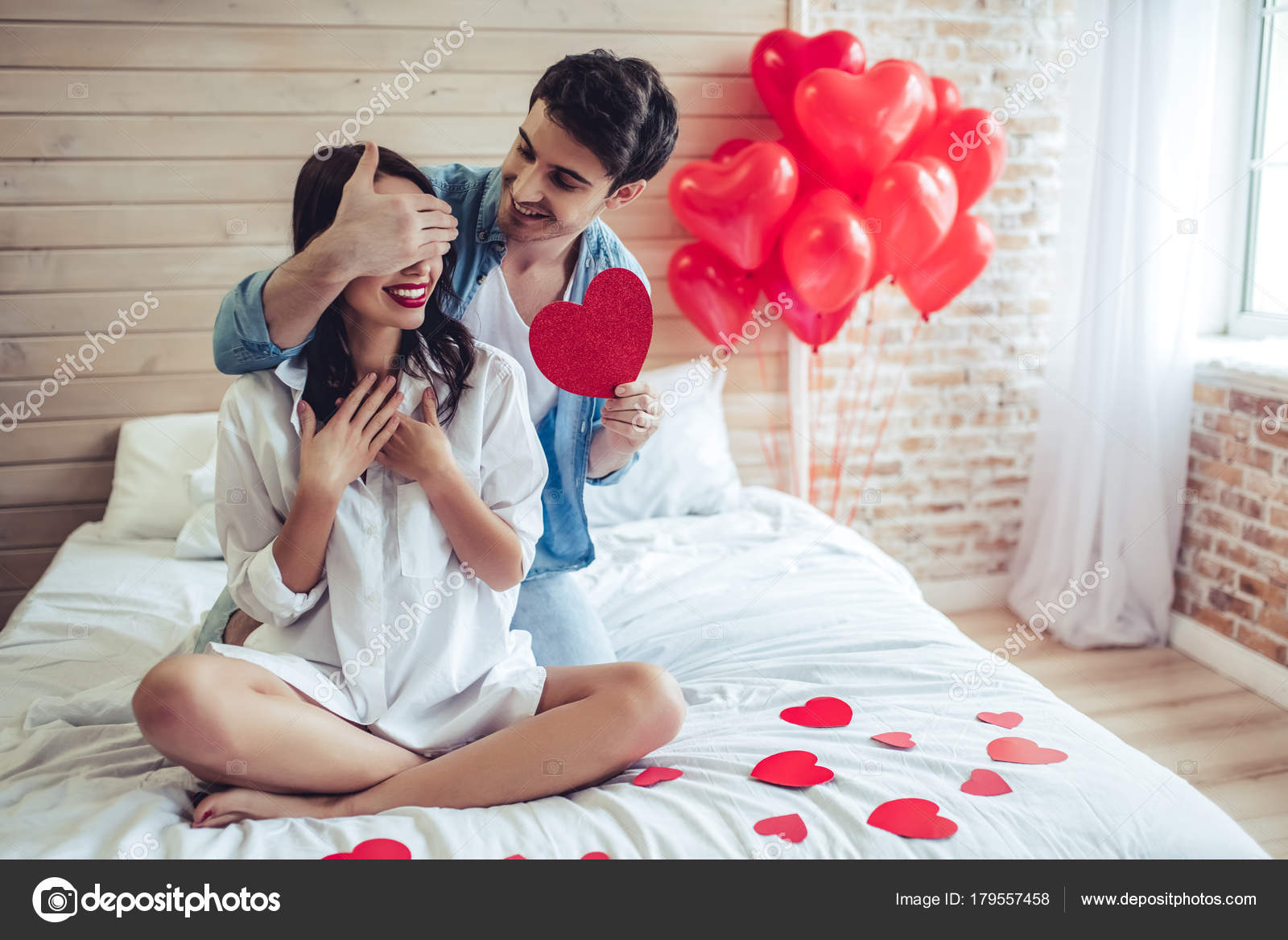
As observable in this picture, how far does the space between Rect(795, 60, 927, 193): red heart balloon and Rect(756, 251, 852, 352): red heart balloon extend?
32 cm

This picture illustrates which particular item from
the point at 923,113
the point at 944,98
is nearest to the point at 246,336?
the point at 923,113

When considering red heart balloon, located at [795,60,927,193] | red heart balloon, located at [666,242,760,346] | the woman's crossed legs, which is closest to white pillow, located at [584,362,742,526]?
red heart balloon, located at [666,242,760,346]

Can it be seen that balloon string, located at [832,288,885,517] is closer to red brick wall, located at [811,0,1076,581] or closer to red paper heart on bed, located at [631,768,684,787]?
red brick wall, located at [811,0,1076,581]

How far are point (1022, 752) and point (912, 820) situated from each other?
240 millimetres

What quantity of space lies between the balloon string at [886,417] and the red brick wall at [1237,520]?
0.77 meters

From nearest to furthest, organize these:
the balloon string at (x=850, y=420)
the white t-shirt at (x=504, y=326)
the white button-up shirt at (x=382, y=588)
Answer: the white button-up shirt at (x=382, y=588) → the white t-shirt at (x=504, y=326) → the balloon string at (x=850, y=420)

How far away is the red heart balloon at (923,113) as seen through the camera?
2396 millimetres

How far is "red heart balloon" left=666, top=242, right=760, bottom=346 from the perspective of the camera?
99.1 inches

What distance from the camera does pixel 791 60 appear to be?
2533mm

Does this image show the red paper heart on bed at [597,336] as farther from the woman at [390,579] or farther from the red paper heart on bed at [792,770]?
the red paper heart on bed at [792,770]

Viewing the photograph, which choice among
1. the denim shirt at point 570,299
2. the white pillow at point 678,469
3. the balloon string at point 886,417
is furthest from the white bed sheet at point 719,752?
the balloon string at point 886,417

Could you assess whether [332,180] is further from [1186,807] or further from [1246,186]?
[1246,186]

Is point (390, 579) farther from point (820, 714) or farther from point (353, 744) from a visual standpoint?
point (820, 714)
